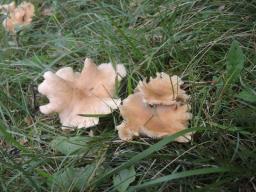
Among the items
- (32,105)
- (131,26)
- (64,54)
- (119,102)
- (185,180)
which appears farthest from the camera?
(131,26)

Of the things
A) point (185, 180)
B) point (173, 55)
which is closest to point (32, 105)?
point (173, 55)

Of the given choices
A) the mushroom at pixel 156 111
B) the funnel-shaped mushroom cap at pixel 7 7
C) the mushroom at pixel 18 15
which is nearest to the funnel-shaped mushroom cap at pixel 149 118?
the mushroom at pixel 156 111

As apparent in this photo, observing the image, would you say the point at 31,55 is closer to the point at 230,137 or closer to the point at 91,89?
the point at 91,89

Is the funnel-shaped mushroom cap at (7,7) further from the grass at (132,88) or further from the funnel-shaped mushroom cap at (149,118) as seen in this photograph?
the funnel-shaped mushroom cap at (149,118)

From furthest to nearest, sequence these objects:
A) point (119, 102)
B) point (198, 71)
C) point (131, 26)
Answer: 1. point (131, 26)
2. point (198, 71)
3. point (119, 102)

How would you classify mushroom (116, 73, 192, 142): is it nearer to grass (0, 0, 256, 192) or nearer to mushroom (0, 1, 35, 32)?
grass (0, 0, 256, 192)


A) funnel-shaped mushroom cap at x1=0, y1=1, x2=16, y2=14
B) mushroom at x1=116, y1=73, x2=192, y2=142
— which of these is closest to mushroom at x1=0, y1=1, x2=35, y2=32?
funnel-shaped mushroom cap at x1=0, y1=1, x2=16, y2=14
